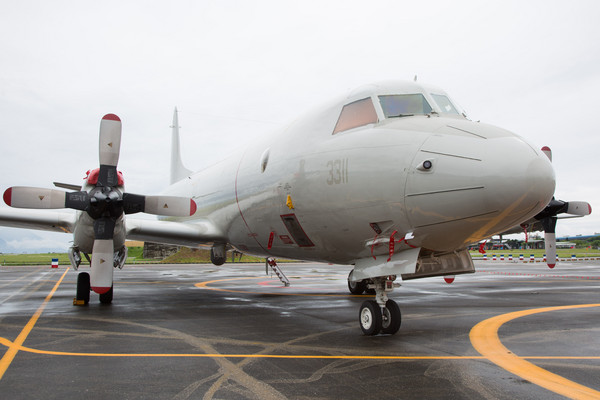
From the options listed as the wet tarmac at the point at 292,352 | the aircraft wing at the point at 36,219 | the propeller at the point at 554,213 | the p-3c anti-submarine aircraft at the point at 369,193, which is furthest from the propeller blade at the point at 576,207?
the aircraft wing at the point at 36,219

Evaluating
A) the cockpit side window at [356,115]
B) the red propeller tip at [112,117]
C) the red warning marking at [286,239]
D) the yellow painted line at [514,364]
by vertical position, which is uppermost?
the red propeller tip at [112,117]

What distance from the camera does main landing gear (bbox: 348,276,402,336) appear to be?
7.80 metres

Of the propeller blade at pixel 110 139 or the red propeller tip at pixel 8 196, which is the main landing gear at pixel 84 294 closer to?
the red propeller tip at pixel 8 196

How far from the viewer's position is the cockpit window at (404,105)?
25.5ft

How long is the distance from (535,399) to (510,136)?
3389 millimetres

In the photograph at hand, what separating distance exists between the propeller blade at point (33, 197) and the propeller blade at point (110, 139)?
1.24 meters

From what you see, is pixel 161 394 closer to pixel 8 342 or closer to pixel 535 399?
pixel 535 399

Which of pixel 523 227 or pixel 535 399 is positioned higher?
pixel 523 227

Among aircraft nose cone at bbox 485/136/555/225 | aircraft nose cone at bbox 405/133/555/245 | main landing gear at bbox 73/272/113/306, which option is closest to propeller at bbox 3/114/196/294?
main landing gear at bbox 73/272/113/306

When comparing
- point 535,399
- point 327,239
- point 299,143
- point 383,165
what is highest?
point 299,143

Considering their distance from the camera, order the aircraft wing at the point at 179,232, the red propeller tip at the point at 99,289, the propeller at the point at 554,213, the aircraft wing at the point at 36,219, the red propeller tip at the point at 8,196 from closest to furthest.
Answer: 1. the red propeller tip at the point at 8,196
2. the red propeller tip at the point at 99,289
3. the aircraft wing at the point at 179,232
4. the aircraft wing at the point at 36,219
5. the propeller at the point at 554,213

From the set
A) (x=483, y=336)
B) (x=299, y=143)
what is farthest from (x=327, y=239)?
(x=483, y=336)

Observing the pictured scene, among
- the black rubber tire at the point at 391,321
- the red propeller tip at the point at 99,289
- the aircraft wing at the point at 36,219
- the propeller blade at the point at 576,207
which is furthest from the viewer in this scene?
the propeller blade at the point at 576,207

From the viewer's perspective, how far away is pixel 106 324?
367 inches
